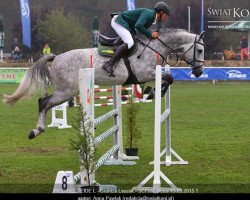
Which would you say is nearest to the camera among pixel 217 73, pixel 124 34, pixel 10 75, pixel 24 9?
pixel 124 34

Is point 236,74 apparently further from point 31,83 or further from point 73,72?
point 31,83

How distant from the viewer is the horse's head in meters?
9.58

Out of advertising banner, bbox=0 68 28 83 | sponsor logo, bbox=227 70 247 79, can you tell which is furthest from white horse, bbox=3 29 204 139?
sponsor logo, bbox=227 70 247 79

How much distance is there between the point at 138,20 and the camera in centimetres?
900

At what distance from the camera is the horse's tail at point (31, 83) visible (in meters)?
9.07

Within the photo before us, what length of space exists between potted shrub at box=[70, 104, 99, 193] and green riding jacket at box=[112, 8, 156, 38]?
250 cm

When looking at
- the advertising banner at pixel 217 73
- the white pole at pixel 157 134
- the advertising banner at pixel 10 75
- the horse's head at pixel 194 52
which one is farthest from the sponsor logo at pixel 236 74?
the white pole at pixel 157 134

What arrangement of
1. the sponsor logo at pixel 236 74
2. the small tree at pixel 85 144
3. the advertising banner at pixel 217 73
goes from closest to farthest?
1. the small tree at pixel 85 144
2. the advertising banner at pixel 217 73
3. the sponsor logo at pixel 236 74

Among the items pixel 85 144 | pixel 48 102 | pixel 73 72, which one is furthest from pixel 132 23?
pixel 85 144

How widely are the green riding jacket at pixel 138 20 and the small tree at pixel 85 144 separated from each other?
2.50 metres

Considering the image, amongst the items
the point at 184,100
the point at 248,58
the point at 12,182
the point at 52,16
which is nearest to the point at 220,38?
the point at 248,58

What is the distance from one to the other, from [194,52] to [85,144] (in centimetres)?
357

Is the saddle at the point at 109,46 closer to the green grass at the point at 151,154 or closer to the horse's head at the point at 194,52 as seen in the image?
the horse's head at the point at 194,52

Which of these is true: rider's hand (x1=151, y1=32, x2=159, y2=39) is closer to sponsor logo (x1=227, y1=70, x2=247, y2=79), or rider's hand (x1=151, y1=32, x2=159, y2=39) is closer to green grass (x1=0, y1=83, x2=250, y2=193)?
green grass (x1=0, y1=83, x2=250, y2=193)
